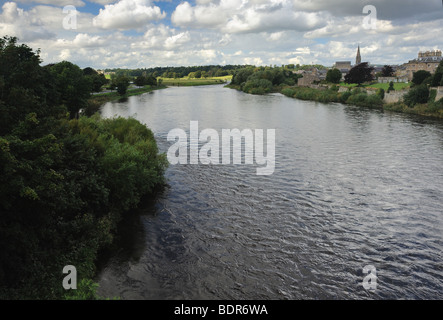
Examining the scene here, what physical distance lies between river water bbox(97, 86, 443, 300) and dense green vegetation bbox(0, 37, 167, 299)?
1.59 m

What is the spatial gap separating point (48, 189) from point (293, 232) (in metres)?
12.7

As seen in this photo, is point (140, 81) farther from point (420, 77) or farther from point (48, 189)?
point (48, 189)

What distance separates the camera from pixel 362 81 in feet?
326

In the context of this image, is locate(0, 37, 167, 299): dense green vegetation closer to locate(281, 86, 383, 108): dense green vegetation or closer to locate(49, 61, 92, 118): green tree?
locate(49, 61, 92, 118): green tree

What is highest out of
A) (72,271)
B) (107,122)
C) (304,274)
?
(107,122)

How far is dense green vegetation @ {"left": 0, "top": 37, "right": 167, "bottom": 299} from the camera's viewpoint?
1201 centimetres

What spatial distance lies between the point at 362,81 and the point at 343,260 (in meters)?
94.1

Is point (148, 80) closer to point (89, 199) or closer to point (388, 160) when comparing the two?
point (388, 160)

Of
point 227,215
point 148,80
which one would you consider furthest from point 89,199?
point 148,80

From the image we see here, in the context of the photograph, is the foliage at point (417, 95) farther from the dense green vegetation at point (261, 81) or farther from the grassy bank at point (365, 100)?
Answer: the dense green vegetation at point (261, 81)

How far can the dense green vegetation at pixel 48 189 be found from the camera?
12.0 m

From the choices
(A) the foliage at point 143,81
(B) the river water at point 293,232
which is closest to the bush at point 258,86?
(A) the foliage at point 143,81

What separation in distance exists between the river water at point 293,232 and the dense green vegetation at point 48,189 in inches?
62.6

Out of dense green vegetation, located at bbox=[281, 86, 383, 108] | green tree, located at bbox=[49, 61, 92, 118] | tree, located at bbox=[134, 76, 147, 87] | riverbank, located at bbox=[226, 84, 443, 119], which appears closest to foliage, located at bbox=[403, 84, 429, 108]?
riverbank, located at bbox=[226, 84, 443, 119]
